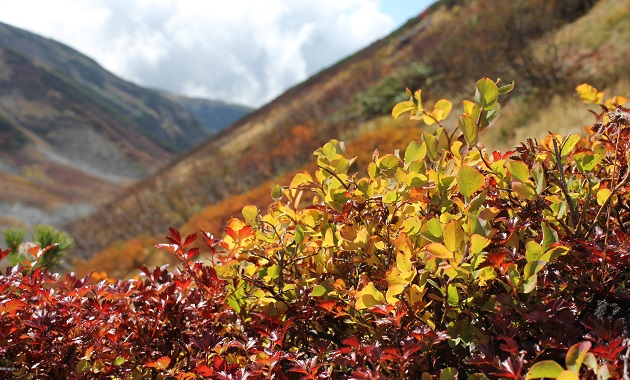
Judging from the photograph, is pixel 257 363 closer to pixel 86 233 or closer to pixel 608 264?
pixel 608 264

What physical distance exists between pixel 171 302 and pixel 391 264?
525 mm

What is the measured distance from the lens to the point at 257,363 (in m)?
0.77

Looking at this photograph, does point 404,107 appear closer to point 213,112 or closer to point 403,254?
point 403,254

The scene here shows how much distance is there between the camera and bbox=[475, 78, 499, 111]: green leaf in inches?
32.5

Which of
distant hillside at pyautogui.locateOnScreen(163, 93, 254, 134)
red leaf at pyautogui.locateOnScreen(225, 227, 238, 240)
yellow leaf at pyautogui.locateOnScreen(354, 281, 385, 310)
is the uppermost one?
distant hillside at pyautogui.locateOnScreen(163, 93, 254, 134)

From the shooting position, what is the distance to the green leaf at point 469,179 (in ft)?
2.40

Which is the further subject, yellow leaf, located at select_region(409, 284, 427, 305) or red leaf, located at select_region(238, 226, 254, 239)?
red leaf, located at select_region(238, 226, 254, 239)

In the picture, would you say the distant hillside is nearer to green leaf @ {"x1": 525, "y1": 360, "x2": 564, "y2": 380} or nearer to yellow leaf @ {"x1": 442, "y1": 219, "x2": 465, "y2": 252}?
yellow leaf @ {"x1": 442, "y1": 219, "x2": 465, "y2": 252}

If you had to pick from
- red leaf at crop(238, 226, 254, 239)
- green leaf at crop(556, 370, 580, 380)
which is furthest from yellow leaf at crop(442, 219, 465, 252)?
red leaf at crop(238, 226, 254, 239)

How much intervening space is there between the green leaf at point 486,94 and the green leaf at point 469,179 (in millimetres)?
186

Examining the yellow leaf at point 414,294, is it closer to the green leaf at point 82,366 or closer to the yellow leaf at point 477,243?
the yellow leaf at point 477,243

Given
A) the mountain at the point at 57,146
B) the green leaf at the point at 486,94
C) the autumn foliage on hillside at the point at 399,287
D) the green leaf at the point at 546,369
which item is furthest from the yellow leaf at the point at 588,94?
the mountain at the point at 57,146

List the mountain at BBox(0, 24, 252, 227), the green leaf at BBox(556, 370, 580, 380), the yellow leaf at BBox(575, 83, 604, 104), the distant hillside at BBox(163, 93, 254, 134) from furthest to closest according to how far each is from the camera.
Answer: the distant hillside at BBox(163, 93, 254, 134) < the mountain at BBox(0, 24, 252, 227) < the yellow leaf at BBox(575, 83, 604, 104) < the green leaf at BBox(556, 370, 580, 380)

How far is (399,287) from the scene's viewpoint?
72cm
